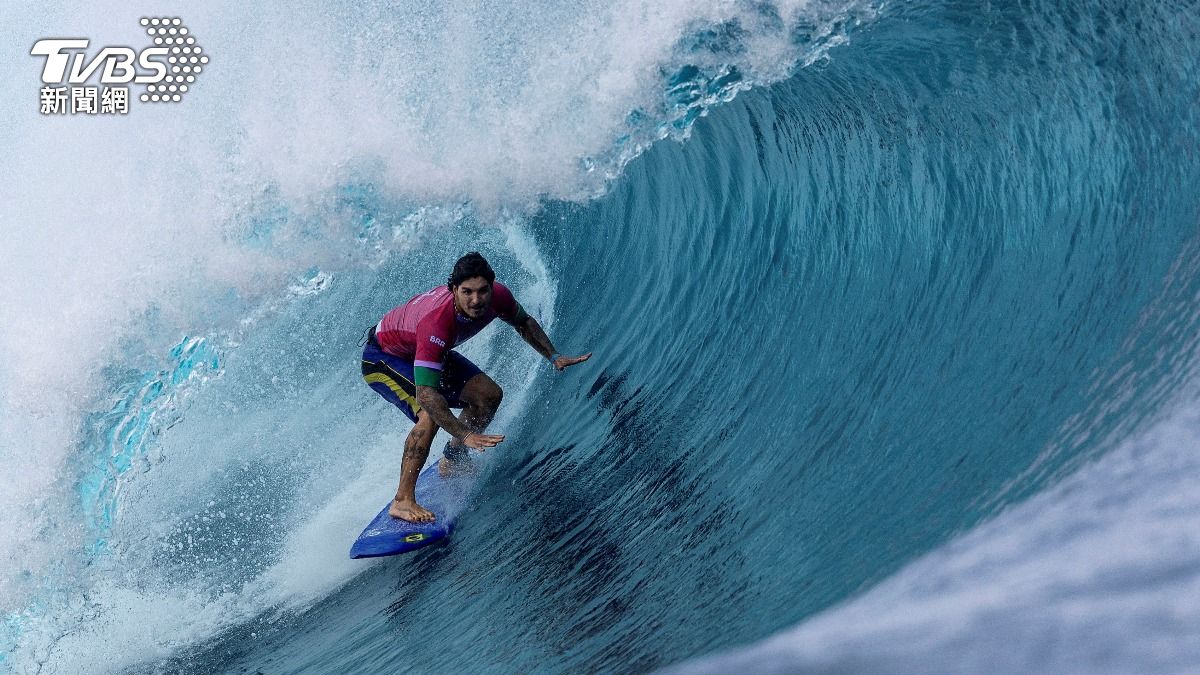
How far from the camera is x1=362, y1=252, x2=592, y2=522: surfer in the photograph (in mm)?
4805

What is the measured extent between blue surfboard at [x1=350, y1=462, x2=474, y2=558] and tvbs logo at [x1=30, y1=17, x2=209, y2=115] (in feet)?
21.6

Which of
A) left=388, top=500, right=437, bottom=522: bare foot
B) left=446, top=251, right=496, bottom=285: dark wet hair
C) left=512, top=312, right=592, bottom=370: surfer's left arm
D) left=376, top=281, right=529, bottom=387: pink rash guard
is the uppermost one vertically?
left=446, top=251, right=496, bottom=285: dark wet hair

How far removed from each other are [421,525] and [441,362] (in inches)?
35.3

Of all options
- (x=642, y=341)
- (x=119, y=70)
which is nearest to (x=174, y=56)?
(x=119, y=70)

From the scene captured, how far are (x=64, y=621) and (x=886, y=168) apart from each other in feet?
17.7

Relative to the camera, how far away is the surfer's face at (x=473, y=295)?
4.71 meters

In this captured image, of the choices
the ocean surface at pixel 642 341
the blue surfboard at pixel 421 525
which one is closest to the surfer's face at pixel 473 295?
the ocean surface at pixel 642 341

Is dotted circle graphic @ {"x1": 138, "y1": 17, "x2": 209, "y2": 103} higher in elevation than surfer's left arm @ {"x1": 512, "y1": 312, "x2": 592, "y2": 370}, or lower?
higher

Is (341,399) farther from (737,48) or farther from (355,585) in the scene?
(737,48)

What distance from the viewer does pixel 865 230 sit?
557 centimetres

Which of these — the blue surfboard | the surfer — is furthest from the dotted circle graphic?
the blue surfboard

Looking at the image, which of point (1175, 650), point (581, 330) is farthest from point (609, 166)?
point (1175, 650)

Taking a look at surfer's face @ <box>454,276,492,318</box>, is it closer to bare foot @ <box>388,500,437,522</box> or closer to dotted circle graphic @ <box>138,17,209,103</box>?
bare foot @ <box>388,500,437,522</box>

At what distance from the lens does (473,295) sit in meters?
4.73
